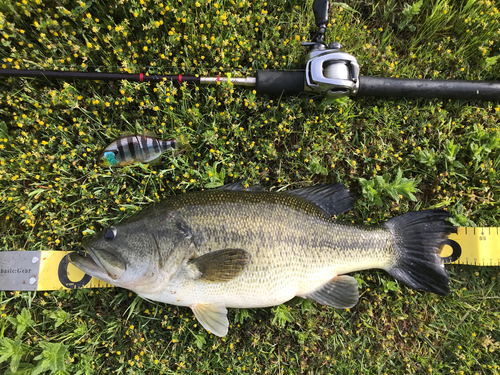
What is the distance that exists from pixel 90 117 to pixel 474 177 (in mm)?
4112

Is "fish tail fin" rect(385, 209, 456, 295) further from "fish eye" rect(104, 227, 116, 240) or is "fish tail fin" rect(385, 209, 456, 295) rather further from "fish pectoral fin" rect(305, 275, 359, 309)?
"fish eye" rect(104, 227, 116, 240)

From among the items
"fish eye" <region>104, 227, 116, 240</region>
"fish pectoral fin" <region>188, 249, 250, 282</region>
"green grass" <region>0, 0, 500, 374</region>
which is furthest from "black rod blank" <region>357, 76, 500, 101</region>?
"fish eye" <region>104, 227, 116, 240</region>

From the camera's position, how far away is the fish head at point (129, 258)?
7.80 feet

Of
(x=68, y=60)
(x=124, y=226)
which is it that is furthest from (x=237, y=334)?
(x=68, y=60)

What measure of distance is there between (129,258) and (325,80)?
7.62 ft

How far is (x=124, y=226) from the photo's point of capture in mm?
2477

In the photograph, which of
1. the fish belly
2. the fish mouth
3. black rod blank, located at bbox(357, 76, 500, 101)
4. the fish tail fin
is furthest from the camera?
black rod blank, located at bbox(357, 76, 500, 101)

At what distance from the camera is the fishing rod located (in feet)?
8.82

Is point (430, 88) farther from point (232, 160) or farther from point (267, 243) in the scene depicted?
point (267, 243)

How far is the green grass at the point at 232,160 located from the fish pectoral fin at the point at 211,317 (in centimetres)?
33

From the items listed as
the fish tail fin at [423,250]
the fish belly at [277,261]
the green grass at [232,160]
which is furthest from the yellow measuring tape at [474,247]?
the fish belly at [277,261]

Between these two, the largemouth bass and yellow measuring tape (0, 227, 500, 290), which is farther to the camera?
yellow measuring tape (0, 227, 500, 290)

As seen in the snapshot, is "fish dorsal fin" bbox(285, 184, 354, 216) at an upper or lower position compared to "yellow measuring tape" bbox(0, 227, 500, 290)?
upper

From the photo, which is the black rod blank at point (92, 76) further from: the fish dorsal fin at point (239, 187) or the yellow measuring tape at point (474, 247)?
the yellow measuring tape at point (474, 247)
